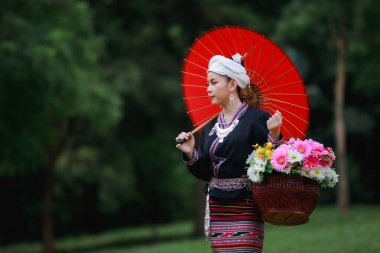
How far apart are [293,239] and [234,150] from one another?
28.0 feet

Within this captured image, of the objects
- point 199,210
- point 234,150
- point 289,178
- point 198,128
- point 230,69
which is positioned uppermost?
point 199,210

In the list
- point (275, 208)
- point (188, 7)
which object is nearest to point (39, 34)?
point (188, 7)

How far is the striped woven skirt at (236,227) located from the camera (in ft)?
13.7

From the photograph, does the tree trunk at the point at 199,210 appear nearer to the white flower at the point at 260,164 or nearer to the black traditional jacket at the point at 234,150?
the black traditional jacket at the point at 234,150

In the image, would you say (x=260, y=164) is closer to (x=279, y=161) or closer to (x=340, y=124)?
(x=279, y=161)

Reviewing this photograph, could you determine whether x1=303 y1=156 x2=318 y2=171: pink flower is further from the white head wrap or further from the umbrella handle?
the umbrella handle

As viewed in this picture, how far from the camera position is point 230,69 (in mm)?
4328

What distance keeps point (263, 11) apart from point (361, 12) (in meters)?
4.98

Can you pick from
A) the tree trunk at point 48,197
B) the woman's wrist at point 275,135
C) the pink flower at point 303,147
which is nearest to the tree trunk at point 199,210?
the tree trunk at point 48,197

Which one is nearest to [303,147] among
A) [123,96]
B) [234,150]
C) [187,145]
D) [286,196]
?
[286,196]

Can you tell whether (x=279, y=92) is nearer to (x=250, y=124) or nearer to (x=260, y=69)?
(x=260, y=69)

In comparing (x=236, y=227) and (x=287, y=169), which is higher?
(x=287, y=169)

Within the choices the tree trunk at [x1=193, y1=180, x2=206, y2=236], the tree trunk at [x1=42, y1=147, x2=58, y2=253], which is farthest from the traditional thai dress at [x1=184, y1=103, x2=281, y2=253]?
the tree trunk at [x1=193, y1=180, x2=206, y2=236]

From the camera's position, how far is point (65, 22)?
47.2ft
